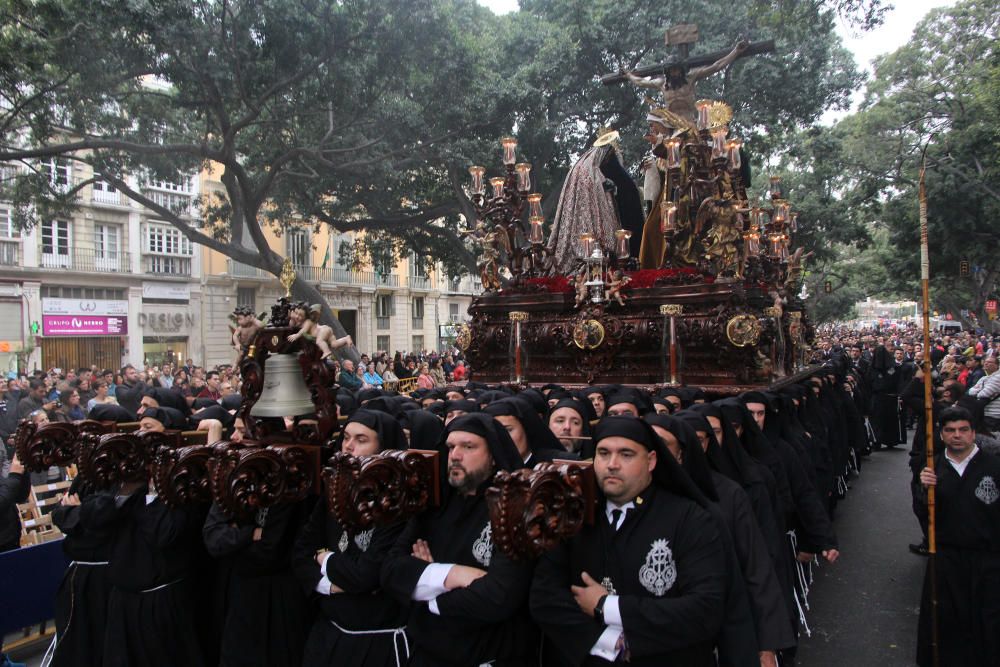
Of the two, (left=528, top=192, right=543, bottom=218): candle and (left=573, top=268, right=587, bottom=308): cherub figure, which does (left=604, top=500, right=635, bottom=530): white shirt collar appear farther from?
(left=528, top=192, right=543, bottom=218): candle

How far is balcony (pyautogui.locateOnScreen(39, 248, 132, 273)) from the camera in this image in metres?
25.4

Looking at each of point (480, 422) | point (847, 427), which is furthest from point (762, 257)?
point (480, 422)

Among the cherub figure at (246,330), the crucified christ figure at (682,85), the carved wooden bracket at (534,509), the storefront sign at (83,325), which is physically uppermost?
the crucified christ figure at (682,85)

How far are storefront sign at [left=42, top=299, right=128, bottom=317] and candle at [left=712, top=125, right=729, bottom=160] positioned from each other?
951 inches

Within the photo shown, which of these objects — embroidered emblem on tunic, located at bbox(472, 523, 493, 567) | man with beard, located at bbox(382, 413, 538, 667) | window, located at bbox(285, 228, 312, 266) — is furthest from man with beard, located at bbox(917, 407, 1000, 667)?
window, located at bbox(285, 228, 312, 266)

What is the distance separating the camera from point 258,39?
15.0 meters

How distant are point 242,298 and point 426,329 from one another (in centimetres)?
1260

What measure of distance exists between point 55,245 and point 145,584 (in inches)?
1023

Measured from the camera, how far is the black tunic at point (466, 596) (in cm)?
304

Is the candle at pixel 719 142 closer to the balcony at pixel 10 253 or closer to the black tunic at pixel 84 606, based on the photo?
the black tunic at pixel 84 606

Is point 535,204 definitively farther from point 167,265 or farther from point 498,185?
point 167,265

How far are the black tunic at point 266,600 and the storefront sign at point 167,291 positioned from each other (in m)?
27.3

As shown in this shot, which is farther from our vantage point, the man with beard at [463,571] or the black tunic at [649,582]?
the man with beard at [463,571]

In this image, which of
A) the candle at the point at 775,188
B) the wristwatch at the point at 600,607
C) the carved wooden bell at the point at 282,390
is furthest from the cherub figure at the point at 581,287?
the wristwatch at the point at 600,607
